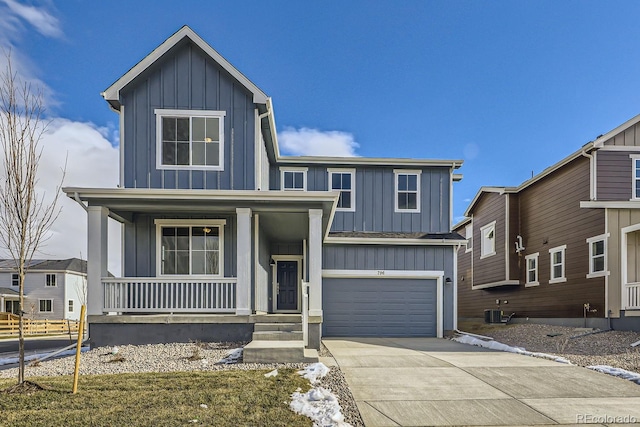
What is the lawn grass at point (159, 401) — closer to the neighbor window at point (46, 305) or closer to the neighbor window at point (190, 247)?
the neighbor window at point (190, 247)

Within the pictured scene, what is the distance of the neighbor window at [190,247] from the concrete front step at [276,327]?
2105 millimetres

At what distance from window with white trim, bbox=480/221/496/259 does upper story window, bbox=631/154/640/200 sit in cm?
561

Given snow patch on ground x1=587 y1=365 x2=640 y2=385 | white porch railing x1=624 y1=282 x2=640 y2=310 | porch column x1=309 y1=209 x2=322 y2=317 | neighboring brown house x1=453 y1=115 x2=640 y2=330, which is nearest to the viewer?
snow patch on ground x1=587 y1=365 x2=640 y2=385

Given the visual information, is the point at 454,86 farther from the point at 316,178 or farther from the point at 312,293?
the point at 312,293

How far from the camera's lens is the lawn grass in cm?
450

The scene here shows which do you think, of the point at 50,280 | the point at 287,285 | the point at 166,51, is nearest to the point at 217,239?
the point at 287,285

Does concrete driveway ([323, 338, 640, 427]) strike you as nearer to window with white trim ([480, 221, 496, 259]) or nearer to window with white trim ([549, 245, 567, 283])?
window with white trim ([549, 245, 567, 283])

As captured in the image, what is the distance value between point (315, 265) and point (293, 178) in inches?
252

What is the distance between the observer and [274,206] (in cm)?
981

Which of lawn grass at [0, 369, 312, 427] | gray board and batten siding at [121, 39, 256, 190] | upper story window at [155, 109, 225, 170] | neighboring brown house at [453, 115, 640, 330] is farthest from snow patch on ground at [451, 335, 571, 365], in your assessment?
upper story window at [155, 109, 225, 170]

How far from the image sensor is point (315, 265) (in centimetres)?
933

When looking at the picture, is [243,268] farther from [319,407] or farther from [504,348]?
[504,348]

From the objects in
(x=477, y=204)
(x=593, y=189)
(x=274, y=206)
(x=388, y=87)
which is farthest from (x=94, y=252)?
(x=477, y=204)

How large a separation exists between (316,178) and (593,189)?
872 cm
